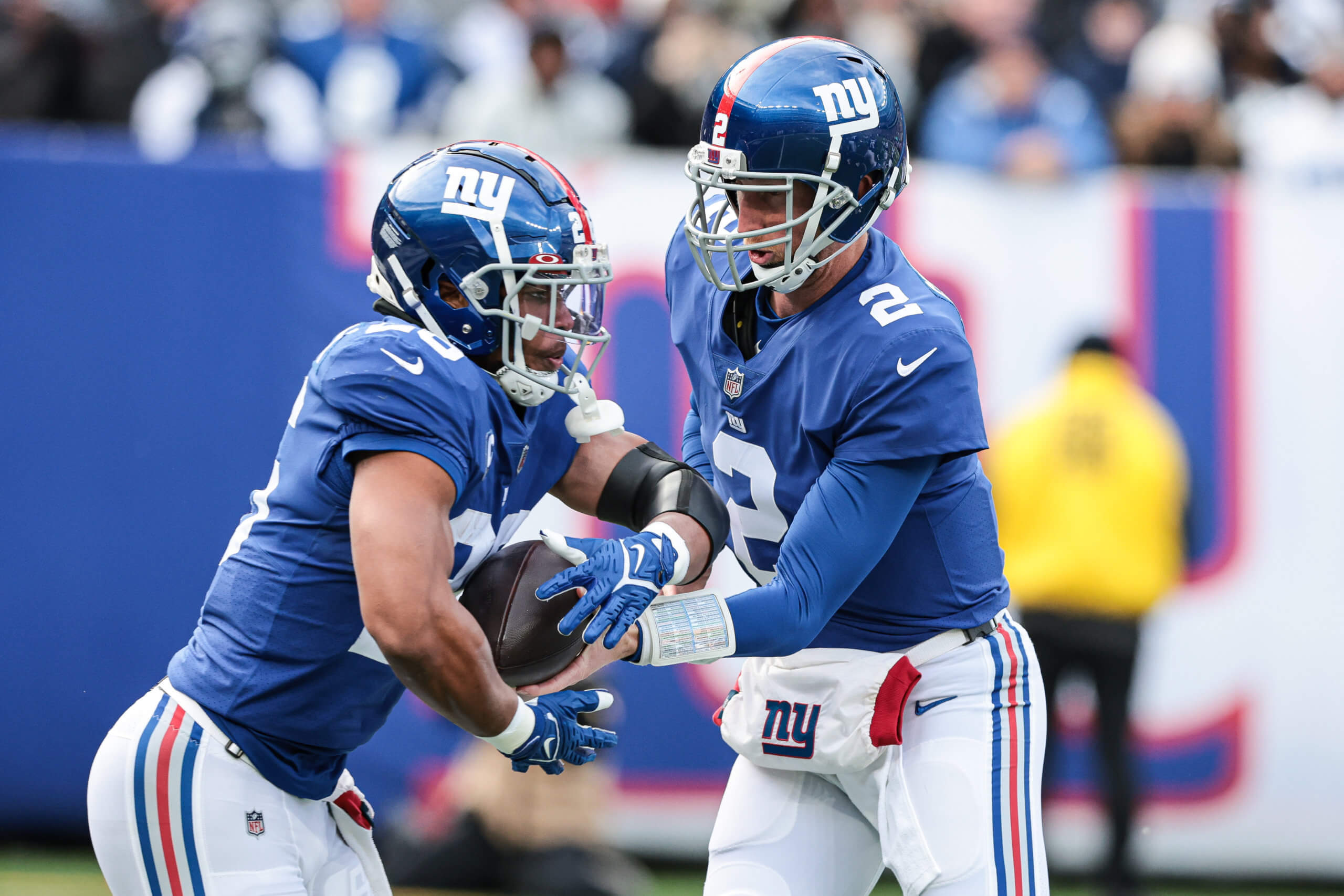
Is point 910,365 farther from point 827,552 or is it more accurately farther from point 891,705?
point 891,705

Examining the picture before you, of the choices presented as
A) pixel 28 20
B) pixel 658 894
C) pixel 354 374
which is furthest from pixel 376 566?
pixel 28 20

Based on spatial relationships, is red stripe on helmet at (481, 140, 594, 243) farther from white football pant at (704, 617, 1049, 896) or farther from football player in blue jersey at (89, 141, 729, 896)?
white football pant at (704, 617, 1049, 896)

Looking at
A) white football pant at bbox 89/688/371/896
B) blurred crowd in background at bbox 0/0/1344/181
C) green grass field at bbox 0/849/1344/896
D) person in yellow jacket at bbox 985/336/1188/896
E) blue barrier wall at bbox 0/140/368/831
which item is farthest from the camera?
blurred crowd in background at bbox 0/0/1344/181

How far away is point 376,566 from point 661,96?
4.71 meters

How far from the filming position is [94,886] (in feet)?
17.2

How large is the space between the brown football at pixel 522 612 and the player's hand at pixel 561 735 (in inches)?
2.3

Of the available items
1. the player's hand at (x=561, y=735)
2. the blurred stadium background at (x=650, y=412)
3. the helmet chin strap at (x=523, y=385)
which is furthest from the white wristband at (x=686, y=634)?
the blurred stadium background at (x=650, y=412)


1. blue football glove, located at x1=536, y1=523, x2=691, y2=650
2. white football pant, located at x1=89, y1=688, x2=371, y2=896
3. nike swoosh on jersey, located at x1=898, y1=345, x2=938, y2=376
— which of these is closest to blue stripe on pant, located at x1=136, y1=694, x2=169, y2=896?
white football pant, located at x1=89, y1=688, x2=371, y2=896

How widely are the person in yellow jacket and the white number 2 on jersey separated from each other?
259 cm

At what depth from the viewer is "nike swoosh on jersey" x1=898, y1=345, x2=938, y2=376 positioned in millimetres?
2631

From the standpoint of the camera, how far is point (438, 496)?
242 cm

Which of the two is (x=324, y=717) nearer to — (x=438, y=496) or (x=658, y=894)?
(x=438, y=496)

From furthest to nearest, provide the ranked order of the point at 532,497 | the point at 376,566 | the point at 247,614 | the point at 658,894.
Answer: the point at 658,894 → the point at 532,497 → the point at 247,614 → the point at 376,566

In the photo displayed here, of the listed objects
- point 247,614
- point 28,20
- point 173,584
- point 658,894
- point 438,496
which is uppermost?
point 28,20
